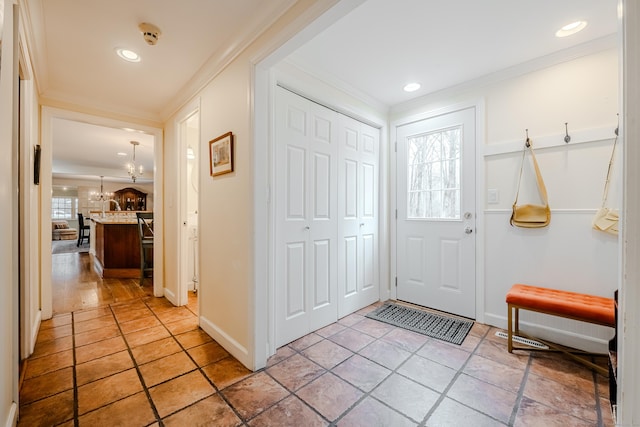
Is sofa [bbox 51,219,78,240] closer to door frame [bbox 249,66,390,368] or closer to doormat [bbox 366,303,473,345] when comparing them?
door frame [bbox 249,66,390,368]

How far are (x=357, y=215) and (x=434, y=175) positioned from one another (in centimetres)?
90

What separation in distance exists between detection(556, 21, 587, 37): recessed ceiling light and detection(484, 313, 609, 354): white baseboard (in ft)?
6.99

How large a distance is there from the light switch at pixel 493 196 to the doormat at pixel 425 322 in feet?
3.63

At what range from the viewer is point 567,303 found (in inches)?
68.8

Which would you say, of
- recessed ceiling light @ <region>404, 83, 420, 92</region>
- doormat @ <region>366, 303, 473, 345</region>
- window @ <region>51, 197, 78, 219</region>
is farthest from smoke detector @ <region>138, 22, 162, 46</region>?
window @ <region>51, 197, 78, 219</region>

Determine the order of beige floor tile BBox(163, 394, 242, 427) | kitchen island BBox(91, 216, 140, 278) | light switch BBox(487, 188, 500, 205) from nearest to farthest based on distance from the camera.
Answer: beige floor tile BBox(163, 394, 242, 427)
light switch BBox(487, 188, 500, 205)
kitchen island BBox(91, 216, 140, 278)

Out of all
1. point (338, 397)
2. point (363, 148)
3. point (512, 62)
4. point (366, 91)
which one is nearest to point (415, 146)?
point (363, 148)

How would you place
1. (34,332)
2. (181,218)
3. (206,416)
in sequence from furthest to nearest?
(181,218)
(34,332)
(206,416)

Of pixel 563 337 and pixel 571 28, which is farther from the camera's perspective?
pixel 563 337

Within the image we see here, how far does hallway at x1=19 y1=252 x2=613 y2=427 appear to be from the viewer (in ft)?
4.51

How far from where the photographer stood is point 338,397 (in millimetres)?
1522

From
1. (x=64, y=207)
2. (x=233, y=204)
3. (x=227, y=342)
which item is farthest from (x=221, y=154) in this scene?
(x=64, y=207)

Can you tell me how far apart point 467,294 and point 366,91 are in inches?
86.5

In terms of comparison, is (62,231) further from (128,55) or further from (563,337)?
(563,337)
